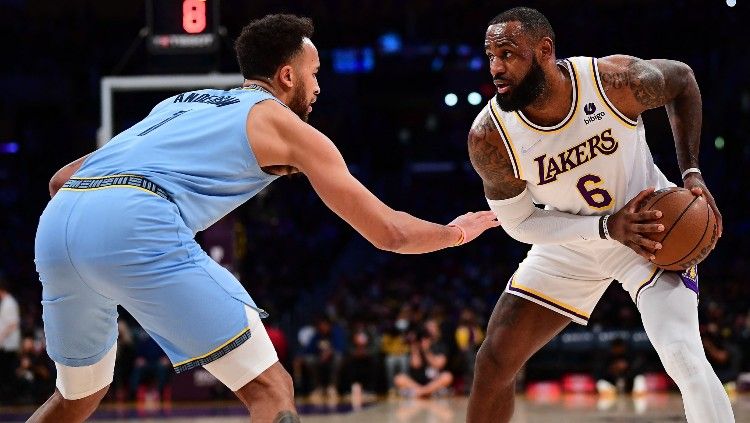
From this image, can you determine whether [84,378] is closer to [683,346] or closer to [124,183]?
[124,183]

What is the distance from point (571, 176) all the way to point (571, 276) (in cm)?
51

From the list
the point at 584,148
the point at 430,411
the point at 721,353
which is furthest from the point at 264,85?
the point at 721,353

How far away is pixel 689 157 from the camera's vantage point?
462 centimetres

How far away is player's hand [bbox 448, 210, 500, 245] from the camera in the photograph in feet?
12.1

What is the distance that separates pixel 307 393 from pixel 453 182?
1071 cm

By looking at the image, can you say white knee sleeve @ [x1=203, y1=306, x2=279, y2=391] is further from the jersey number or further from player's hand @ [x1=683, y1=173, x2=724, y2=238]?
player's hand @ [x1=683, y1=173, x2=724, y2=238]

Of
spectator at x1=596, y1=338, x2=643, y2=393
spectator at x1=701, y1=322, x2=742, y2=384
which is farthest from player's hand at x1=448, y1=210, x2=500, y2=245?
spectator at x1=701, y1=322, x2=742, y2=384

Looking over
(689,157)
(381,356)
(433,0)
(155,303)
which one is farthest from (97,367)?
(433,0)

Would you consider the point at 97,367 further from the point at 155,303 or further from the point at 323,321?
the point at 323,321

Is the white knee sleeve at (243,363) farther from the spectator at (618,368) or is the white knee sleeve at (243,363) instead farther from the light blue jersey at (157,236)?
the spectator at (618,368)

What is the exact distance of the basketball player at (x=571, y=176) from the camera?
14.4ft

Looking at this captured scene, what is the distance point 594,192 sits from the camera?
456cm

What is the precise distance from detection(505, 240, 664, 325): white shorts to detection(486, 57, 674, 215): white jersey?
227 millimetres

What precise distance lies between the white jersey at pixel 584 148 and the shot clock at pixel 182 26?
19.0 ft
